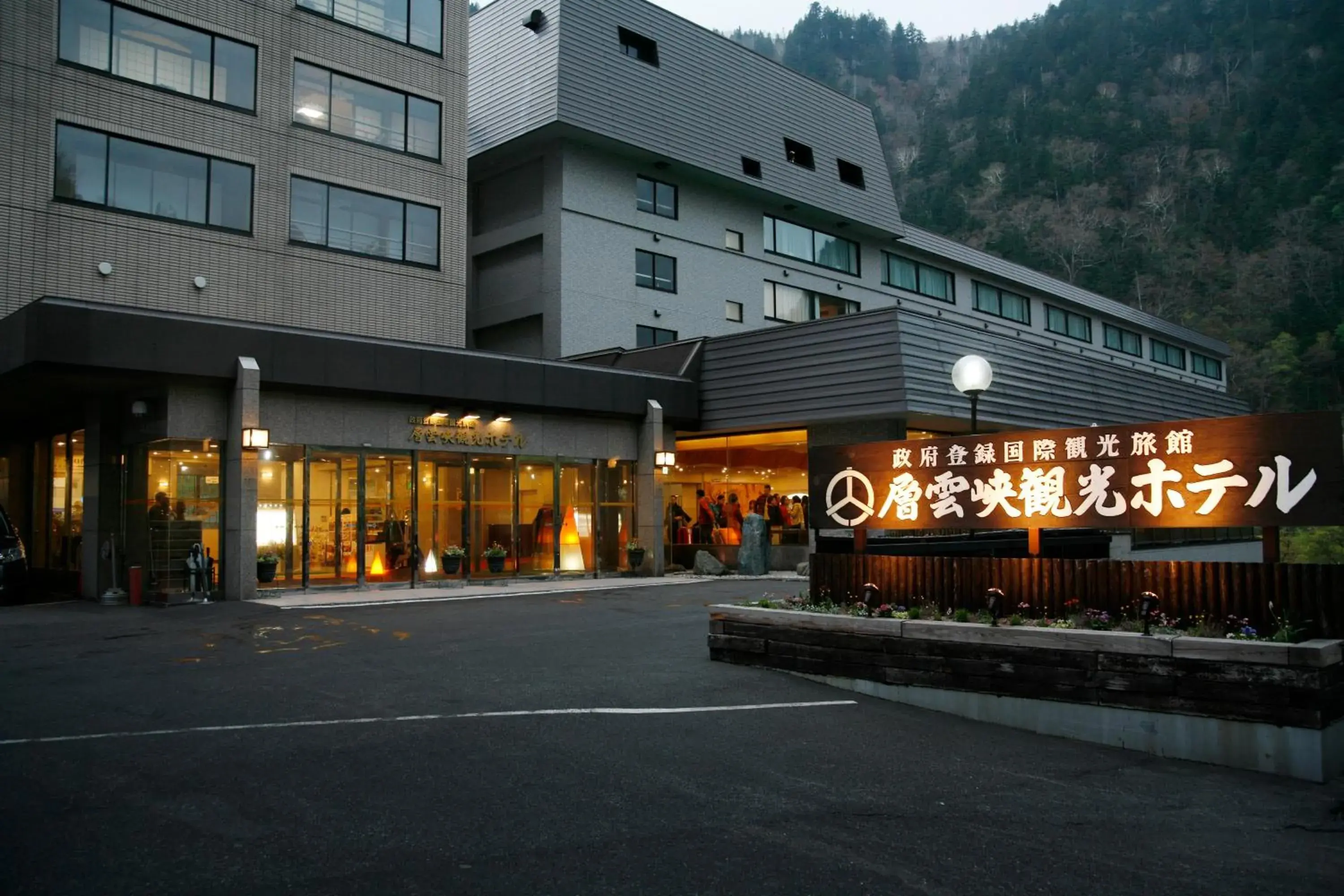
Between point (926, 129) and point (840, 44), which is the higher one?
point (840, 44)

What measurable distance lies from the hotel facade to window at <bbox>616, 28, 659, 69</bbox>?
91 millimetres

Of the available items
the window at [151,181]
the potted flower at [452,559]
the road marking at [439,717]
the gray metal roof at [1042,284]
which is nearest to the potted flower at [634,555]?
the potted flower at [452,559]

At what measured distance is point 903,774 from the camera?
707cm

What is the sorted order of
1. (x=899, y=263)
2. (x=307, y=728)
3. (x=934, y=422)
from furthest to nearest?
1. (x=899, y=263)
2. (x=934, y=422)
3. (x=307, y=728)

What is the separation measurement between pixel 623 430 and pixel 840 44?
161 meters

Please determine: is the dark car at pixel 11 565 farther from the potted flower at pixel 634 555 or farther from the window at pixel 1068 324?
the window at pixel 1068 324

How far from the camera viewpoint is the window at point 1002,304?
150ft

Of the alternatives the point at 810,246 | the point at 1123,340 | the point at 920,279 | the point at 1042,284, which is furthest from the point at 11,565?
the point at 1123,340

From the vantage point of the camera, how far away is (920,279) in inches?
1684

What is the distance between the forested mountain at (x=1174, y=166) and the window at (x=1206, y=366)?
429 inches

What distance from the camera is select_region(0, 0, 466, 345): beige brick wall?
65.1 feet

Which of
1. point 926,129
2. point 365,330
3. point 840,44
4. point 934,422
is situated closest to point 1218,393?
point 934,422

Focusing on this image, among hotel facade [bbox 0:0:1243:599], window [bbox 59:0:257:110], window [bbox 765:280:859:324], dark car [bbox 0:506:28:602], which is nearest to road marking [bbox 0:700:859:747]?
hotel facade [bbox 0:0:1243:599]

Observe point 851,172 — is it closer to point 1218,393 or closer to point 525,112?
point 525,112
